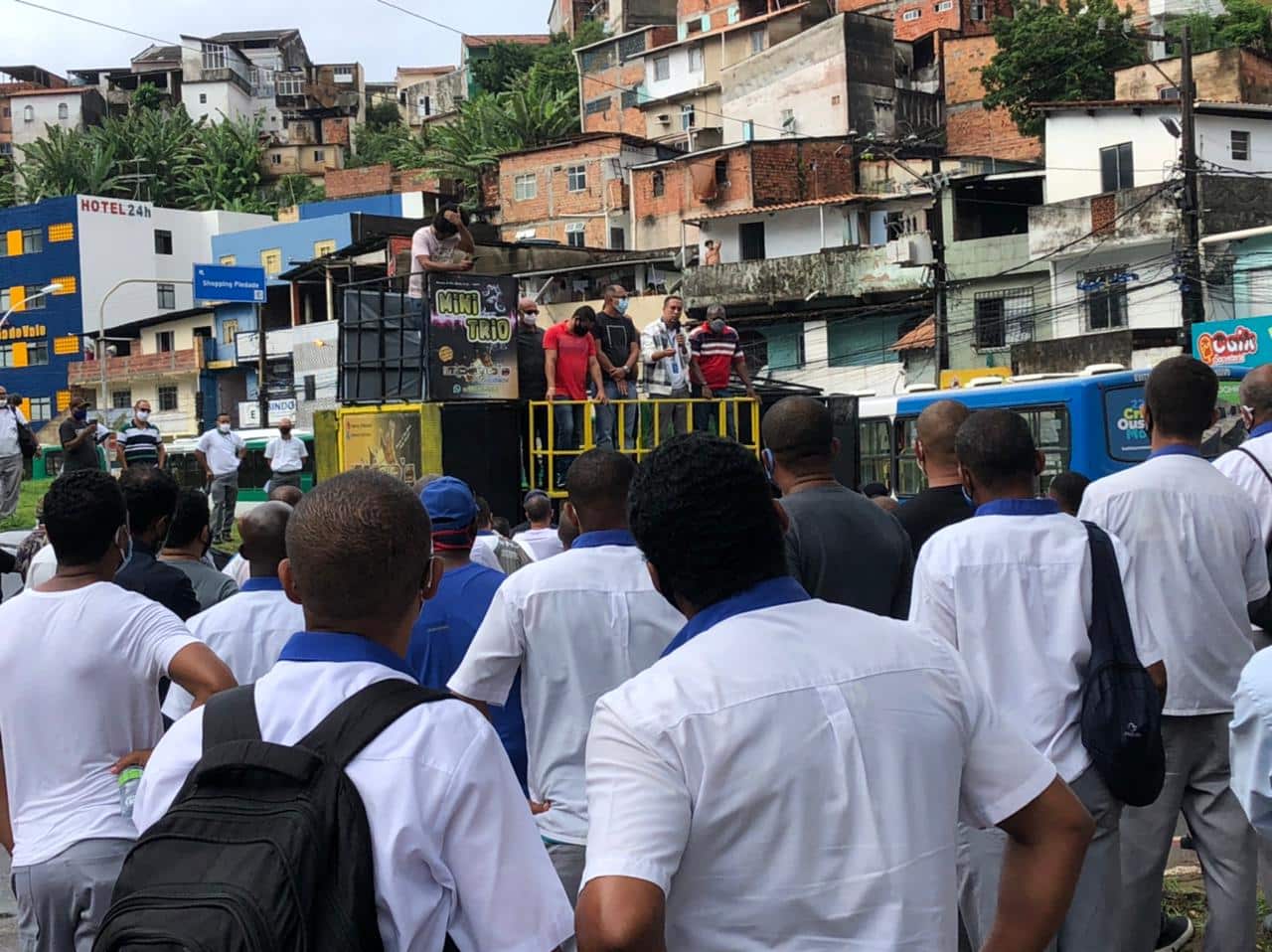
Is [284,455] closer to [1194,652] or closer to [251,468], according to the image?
[251,468]

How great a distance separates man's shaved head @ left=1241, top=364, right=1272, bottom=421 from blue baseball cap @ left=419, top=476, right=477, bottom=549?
321cm

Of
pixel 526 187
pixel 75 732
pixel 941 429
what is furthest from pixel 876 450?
pixel 526 187

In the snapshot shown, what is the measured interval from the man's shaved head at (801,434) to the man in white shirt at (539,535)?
4008mm

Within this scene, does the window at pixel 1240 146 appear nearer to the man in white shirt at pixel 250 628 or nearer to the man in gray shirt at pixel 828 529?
the man in gray shirt at pixel 828 529

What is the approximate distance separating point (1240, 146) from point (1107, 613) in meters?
38.8

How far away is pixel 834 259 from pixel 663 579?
40.6 m

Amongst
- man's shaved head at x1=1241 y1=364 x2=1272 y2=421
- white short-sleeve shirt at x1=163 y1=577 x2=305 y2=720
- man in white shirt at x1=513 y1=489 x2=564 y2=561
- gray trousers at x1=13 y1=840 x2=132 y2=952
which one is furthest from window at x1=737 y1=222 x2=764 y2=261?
gray trousers at x1=13 y1=840 x2=132 y2=952

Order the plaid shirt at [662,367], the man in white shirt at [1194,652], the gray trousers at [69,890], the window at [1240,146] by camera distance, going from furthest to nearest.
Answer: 1. the window at [1240,146]
2. the plaid shirt at [662,367]
3. the man in white shirt at [1194,652]
4. the gray trousers at [69,890]

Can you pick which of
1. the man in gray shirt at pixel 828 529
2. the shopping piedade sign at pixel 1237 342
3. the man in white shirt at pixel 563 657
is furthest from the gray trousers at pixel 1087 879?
the shopping piedade sign at pixel 1237 342

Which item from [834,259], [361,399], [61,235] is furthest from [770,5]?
[361,399]

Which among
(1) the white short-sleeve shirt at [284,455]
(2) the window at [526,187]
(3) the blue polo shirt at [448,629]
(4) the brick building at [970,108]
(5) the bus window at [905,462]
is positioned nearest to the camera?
(3) the blue polo shirt at [448,629]

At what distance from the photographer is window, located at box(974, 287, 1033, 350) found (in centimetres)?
3912

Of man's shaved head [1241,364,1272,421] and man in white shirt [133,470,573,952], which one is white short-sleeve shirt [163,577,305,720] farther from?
man's shaved head [1241,364,1272,421]

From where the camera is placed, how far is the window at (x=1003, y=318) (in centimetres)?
3912
